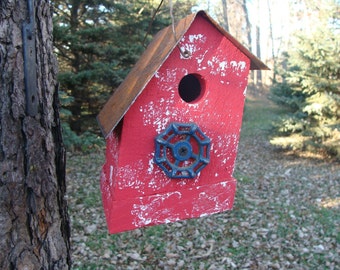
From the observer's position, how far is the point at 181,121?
74.6 inches

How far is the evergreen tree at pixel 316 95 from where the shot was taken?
7965 millimetres

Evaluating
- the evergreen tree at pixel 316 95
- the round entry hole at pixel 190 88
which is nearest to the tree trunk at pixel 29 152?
the round entry hole at pixel 190 88

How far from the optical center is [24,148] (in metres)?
1.27

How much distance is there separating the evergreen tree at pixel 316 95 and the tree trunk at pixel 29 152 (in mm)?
7769

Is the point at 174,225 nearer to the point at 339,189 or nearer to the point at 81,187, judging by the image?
the point at 81,187

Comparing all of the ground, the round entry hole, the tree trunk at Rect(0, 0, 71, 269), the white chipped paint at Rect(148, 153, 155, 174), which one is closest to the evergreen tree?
the ground

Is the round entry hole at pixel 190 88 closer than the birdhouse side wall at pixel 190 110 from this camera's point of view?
No

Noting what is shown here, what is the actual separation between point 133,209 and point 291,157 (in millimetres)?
7827

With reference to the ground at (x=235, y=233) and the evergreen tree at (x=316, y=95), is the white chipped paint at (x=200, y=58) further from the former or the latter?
the evergreen tree at (x=316, y=95)

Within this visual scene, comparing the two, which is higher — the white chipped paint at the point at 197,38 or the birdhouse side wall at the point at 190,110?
the white chipped paint at the point at 197,38

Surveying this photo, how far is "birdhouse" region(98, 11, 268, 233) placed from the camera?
180 centimetres

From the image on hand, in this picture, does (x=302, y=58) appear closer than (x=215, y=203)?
No

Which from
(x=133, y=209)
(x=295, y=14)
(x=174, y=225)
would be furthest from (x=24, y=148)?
(x=295, y=14)

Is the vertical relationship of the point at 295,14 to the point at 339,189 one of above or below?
above
